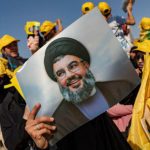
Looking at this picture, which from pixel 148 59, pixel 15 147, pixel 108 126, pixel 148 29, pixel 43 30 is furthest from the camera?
pixel 148 29

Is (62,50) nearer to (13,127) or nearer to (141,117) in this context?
(13,127)

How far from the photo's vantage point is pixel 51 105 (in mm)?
1799

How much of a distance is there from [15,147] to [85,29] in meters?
0.63

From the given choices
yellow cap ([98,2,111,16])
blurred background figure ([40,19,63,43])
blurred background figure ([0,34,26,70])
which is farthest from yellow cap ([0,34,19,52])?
yellow cap ([98,2,111,16])

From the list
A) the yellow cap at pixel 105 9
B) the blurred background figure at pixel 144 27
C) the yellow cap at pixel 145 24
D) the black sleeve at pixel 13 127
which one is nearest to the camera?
the black sleeve at pixel 13 127

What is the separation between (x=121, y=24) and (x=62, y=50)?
437 centimetres

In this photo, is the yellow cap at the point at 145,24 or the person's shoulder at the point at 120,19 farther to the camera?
the person's shoulder at the point at 120,19

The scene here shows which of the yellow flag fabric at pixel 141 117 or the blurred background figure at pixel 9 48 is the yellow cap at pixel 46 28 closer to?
the blurred background figure at pixel 9 48

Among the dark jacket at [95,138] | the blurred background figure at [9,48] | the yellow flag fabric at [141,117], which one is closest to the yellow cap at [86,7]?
the blurred background figure at [9,48]

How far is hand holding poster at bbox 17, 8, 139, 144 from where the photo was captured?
1.77m

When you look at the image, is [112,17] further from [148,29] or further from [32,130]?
[32,130]

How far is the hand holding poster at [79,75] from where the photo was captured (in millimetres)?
1767

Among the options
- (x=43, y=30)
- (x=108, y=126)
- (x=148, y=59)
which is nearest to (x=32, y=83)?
(x=108, y=126)

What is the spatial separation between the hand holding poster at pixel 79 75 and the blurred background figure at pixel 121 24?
3.93 metres
